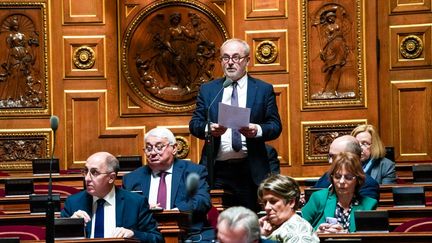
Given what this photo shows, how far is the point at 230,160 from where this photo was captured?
30.7ft

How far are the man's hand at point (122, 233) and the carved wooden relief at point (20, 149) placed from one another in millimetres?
4713

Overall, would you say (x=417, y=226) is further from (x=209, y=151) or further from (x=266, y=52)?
(x=266, y=52)

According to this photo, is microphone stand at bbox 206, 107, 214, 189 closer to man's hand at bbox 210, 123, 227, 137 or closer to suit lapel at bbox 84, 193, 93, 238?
man's hand at bbox 210, 123, 227, 137

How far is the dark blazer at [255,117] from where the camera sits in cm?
928

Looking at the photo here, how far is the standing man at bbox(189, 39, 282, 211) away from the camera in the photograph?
30.5 feet

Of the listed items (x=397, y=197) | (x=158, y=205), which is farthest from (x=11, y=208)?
(x=397, y=197)

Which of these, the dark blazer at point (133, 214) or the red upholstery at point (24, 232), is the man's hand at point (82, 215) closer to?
the dark blazer at point (133, 214)

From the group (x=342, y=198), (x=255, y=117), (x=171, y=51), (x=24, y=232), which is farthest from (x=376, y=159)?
(x=24, y=232)

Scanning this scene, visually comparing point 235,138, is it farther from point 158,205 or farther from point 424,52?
point 424,52

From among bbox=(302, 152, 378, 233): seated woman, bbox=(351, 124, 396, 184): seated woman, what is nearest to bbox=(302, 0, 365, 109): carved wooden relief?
bbox=(351, 124, 396, 184): seated woman

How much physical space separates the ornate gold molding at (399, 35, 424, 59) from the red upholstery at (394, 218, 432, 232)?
4.56m

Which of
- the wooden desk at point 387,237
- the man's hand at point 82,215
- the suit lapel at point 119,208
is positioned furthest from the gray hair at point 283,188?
the man's hand at point 82,215

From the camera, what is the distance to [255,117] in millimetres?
9461

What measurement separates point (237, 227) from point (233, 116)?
3.33 m
